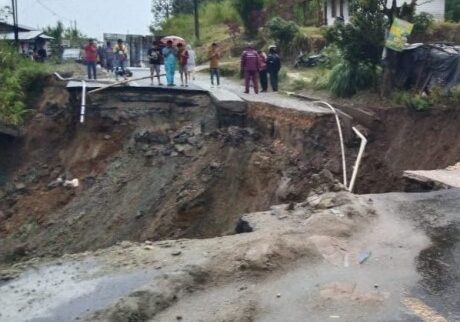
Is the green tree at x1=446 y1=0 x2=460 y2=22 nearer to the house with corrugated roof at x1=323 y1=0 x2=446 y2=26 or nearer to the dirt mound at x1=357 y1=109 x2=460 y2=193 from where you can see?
the house with corrugated roof at x1=323 y1=0 x2=446 y2=26

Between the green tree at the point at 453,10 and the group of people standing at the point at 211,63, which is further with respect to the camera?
the green tree at the point at 453,10

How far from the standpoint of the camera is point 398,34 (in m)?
17.5

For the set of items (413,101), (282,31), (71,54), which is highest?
(282,31)

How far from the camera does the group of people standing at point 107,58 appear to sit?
23984 mm

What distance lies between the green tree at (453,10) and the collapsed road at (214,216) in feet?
44.8

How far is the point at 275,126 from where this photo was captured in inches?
695

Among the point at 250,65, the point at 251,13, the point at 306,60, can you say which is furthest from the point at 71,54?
the point at 250,65

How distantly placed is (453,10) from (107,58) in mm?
14221

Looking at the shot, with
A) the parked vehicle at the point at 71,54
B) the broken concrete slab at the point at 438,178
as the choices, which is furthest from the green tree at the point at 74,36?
the broken concrete slab at the point at 438,178

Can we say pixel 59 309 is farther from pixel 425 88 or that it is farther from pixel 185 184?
pixel 425 88

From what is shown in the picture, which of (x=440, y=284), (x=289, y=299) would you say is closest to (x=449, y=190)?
(x=440, y=284)

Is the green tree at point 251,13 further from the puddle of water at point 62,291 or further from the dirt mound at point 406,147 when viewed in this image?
the puddle of water at point 62,291

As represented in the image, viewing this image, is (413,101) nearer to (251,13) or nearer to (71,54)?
(251,13)

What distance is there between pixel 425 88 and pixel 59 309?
1247 centimetres
